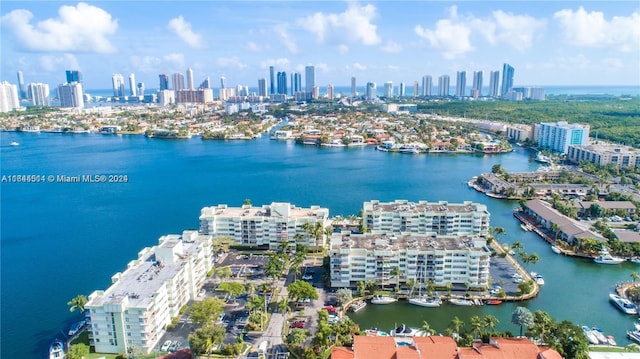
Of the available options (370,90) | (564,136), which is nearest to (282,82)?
(370,90)

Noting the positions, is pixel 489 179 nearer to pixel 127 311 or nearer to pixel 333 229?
pixel 333 229

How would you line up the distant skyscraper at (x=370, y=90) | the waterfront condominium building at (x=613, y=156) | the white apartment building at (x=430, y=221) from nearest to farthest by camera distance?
1. the white apartment building at (x=430, y=221)
2. the waterfront condominium building at (x=613, y=156)
3. the distant skyscraper at (x=370, y=90)

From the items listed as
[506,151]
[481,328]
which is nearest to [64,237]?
[481,328]

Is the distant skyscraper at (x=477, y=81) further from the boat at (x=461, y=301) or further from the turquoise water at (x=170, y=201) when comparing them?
the boat at (x=461, y=301)

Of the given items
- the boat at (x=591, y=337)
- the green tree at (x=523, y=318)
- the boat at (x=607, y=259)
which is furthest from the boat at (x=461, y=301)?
the boat at (x=607, y=259)

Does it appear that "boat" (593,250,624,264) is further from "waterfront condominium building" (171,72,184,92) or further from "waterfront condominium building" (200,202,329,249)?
"waterfront condominium building" (171,72,184,92)
